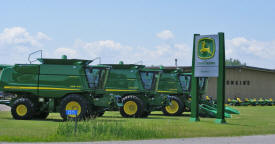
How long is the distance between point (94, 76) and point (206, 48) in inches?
226

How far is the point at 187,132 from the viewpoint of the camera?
16281mm

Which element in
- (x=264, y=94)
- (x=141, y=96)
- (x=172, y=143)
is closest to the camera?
(x=172, y=143)

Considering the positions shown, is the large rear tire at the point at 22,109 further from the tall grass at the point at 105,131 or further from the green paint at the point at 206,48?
the green paint at the point at 206,48

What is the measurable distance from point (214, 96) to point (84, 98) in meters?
31.2

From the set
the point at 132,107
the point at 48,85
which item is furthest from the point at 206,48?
the point at 48,85

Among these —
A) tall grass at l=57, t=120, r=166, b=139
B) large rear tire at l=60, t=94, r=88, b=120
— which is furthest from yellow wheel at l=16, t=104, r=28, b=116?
tall grass at l=57, t=120, r=166, b=139

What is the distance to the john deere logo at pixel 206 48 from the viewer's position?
21.3m

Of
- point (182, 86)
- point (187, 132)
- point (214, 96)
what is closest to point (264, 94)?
point (214, 96)

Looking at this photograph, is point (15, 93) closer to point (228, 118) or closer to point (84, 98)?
point (84, 98)

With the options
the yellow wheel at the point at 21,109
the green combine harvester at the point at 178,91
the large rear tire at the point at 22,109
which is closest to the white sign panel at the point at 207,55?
the green combine harvester at the point at 178,91

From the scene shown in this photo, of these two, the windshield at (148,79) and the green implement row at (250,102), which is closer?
the windshield at (148,79)

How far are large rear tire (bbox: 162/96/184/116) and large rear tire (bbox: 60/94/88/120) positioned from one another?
25.2 ft

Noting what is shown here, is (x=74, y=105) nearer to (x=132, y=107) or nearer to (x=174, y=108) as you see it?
(x=132, y=107)

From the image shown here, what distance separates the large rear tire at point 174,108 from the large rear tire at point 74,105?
25.2 feet
